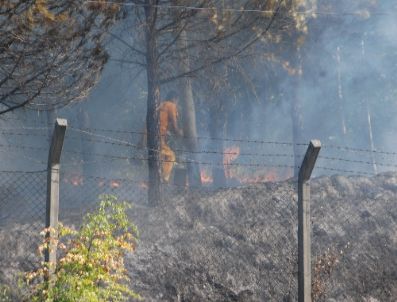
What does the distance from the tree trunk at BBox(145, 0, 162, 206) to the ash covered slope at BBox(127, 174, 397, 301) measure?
349 mm

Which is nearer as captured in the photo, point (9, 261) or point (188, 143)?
point (9, 261)

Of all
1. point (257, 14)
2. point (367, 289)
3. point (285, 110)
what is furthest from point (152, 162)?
point (285, 110)

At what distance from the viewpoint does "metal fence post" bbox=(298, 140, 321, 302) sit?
21.7 ft

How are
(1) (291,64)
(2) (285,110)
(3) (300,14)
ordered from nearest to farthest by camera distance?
(3) (300,14), (1) (291,64), (2) (285,110)

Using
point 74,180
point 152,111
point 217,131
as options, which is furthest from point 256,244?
point 217,131

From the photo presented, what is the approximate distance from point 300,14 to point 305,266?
248 inches

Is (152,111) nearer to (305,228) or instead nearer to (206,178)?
(305,228)

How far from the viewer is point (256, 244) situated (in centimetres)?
933

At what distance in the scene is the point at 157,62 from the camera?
1066cm

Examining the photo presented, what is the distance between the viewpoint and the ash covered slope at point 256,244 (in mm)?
8242

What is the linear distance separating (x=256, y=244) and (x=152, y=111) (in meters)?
2.75

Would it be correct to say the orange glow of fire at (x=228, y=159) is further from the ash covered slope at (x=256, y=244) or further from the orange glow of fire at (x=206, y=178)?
the ash covered slope at (x=256, y=244)

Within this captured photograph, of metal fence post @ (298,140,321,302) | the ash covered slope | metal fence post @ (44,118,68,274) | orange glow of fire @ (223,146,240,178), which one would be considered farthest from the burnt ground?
orange glow of fire @ (223,146,240,178)

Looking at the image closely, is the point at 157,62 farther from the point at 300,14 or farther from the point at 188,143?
the point at 188,143
